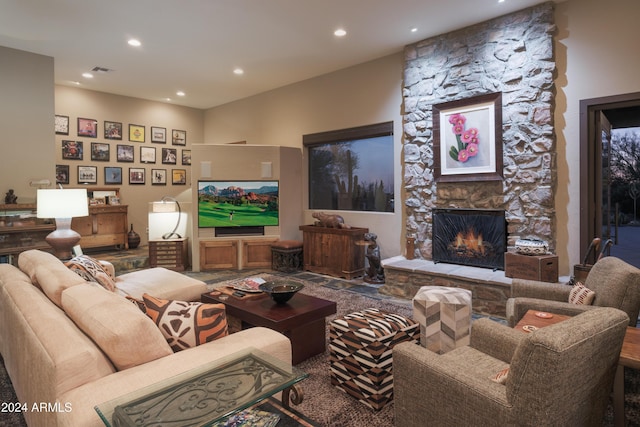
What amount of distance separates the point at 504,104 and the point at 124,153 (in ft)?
23.9

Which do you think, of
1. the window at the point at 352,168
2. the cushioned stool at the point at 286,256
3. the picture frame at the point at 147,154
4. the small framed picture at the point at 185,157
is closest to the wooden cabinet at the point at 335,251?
the cushioned stool at the point at 286,256

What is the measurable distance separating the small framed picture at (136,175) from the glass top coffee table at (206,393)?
737 cm

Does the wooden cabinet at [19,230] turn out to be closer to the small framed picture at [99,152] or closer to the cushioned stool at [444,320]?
the small framed picture at [99,152]

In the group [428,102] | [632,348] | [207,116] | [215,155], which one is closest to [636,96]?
[428,102]

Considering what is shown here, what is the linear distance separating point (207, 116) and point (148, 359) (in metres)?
8.27

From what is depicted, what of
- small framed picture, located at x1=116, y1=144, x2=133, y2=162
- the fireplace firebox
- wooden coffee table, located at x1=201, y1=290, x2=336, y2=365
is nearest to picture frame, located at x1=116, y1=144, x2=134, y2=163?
small framed picture, located at x1=116, y1=144, x2=133, y2=162

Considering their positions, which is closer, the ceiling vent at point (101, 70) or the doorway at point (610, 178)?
the doorway at point (610, 178)

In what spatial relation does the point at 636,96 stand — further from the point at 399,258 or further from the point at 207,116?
the point at 207,116

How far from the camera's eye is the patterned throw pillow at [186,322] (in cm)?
180

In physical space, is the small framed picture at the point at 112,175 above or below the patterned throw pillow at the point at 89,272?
above

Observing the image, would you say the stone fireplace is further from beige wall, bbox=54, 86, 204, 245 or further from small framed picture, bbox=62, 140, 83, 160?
small framed picture, bbox=62, 140, 83, 160

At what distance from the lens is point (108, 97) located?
7.54m

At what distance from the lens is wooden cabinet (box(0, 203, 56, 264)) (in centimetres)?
491

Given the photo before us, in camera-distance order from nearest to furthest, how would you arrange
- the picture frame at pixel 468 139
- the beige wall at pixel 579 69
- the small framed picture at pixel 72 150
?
1. the beige wall at pixel 579 69
2. the picture frame at pixel 468 139
3. the small framed picture at pixel 72 150
